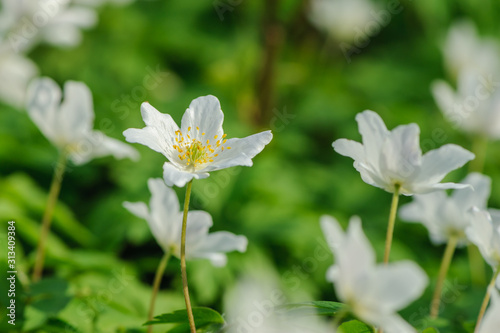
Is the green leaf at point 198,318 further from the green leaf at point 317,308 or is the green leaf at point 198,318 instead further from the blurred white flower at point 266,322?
the green leaf at point 317,308

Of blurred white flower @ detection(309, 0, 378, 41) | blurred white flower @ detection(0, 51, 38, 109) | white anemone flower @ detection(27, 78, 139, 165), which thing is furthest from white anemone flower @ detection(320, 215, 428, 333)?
blurred white flower @ detection(309, 0, 378, 41)

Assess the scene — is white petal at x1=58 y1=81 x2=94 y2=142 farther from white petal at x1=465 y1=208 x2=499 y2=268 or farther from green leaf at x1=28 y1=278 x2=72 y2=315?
white petal at x1=465 y1=208 x2=499 y2=268

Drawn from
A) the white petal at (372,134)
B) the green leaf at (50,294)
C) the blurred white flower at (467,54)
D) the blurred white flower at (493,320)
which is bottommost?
the blurred white flower at (493,320)

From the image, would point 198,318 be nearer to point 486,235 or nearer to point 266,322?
point 266,322

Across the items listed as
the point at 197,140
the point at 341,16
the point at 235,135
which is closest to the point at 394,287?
the point at 197,140

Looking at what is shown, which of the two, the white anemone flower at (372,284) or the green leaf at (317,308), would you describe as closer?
the white anemone flower at (372,284)

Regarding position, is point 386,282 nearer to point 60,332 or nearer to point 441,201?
point 441,201

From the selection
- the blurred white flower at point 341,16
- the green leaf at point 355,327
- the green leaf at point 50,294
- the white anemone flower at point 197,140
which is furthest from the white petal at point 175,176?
the blurred white flower at point 341,16

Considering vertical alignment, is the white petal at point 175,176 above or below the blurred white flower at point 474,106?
below
